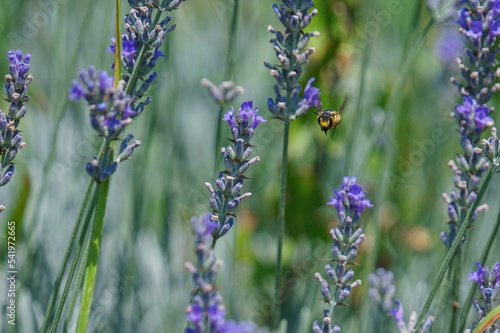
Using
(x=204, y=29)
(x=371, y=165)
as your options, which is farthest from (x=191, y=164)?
(x=204, y=29)

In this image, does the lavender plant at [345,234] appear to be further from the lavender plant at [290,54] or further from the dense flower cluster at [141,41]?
the dense flower cluster at [141,41]

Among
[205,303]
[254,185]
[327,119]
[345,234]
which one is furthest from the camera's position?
[254,185]

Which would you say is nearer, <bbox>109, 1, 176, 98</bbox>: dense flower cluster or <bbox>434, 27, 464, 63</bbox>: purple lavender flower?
<bbox>109, 1, 176, 98</bbox>: dense flower cluster

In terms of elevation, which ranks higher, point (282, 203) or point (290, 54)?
point (290, 54)

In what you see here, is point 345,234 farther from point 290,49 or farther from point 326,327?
point 290,49

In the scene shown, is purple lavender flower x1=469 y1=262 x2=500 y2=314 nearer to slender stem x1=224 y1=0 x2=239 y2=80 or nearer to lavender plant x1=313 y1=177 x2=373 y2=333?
lavender plant x1=313 y1=177 x2=373 y2=333

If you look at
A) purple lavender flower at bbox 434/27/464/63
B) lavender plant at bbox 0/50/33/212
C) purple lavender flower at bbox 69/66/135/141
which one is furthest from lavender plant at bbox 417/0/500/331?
purple lavender flower at bbox 434/27/464/63

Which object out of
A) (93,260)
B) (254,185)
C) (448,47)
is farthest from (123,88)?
(448,47)
